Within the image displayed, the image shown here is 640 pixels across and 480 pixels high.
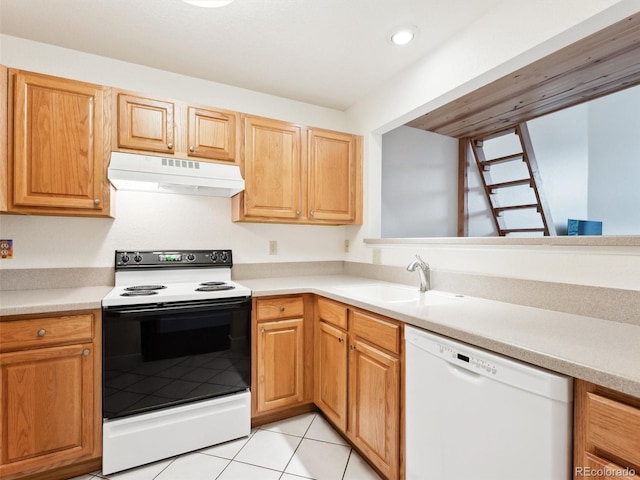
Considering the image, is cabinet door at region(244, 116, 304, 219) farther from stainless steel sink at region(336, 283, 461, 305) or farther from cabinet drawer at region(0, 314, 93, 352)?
cabinet drawer at region(0, 314, 93, 352)

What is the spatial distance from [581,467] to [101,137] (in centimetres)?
250

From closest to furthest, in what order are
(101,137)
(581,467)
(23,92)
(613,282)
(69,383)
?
(581,467), (613,282), (69,383), (23,92), (101,137)

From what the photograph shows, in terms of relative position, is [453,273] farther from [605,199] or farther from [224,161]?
[605,199]

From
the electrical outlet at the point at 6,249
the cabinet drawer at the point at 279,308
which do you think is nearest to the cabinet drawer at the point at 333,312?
the cabinet drawer at the point at 279,308

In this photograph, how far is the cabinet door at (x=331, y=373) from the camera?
186 centimetres

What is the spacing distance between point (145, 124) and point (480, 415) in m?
2.24

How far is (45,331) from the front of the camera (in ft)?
5.05

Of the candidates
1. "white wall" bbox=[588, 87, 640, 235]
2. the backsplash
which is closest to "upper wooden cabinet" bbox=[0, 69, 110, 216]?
the backsplash

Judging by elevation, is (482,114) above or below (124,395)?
above

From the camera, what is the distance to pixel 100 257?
212 centimetres

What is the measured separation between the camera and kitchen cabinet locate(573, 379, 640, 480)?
728mm

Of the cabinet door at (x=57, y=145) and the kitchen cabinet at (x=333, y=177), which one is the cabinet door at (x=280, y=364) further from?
the cabinet door at (x=57, y=145)

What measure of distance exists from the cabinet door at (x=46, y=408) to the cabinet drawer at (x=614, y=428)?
201 cm

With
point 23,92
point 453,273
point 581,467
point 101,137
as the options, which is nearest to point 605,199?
point 453,273
